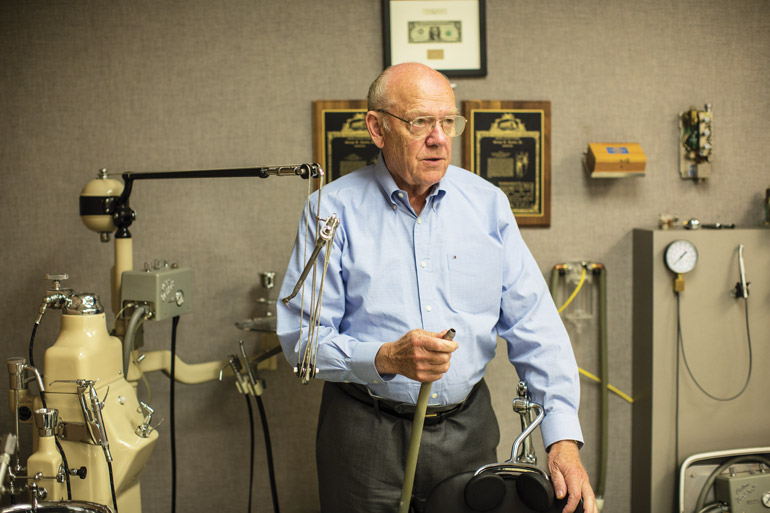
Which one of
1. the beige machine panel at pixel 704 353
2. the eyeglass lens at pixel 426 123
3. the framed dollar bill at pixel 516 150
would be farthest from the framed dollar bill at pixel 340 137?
the beige machine panel at pixel 704 353

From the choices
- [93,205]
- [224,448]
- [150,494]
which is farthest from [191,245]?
[150,494]

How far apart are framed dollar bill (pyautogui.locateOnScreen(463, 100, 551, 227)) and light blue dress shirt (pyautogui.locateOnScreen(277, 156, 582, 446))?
0.69 meters

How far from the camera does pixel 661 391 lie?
90.7 inches

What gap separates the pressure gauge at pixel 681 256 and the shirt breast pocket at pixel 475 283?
95 centimetres

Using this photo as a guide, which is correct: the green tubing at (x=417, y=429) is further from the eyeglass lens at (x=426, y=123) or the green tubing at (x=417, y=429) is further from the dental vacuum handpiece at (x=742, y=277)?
the dental vacuum handpiece at (x=742, y=277)

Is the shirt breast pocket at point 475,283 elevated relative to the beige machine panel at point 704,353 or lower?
elevated

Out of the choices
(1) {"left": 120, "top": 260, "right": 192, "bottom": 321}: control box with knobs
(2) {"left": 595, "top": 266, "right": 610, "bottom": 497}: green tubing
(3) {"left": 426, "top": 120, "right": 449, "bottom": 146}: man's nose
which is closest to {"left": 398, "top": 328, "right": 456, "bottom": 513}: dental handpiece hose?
(3) {"left": 426, "top": 120, "right": 449, "bottom": 146}: man's nose

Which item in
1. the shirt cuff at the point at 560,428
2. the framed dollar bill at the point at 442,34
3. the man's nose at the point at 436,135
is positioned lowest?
the shirt cuff at the point at 560,428

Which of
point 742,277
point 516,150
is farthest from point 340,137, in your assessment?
point 742,277

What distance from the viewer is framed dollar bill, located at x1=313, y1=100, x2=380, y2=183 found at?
2.35 meters

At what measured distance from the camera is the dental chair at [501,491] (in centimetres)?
117

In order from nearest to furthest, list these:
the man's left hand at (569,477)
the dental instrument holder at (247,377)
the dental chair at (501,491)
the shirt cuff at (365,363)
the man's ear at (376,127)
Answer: the dental chair at (501,491)
the man's left hand at (569,477)
the shirt cuff at (365,363)
the man's ear at (376,127)
the dental instrument holder at (247,377)

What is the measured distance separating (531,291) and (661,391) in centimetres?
101

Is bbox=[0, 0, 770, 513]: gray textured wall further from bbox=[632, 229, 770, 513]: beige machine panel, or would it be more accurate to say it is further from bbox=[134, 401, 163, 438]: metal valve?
bbox=[134, 401, 163, 438]: metal valve
